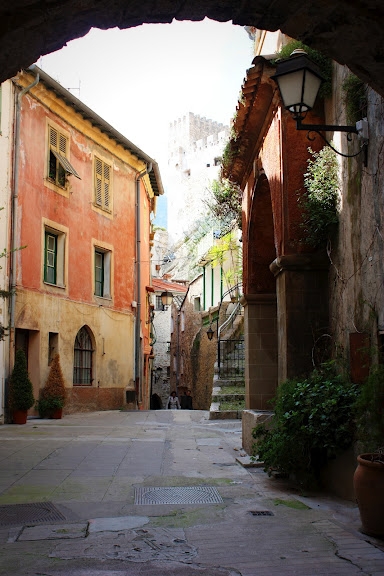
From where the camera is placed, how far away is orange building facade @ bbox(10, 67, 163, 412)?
1692cm

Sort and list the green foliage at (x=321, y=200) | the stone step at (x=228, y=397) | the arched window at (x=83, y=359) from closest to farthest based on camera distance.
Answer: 1. the green foliage at (x=321, y=200)
2. the stone step at (x=228, y=397)
3. the arched window at (x=83, y=359)

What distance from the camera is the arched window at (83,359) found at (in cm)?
1961

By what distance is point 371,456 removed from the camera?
16.7 feet

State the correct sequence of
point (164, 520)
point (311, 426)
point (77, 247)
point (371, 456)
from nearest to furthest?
point (371, 456)
point (164, 520)
point (311, 426)
point (77, 247)

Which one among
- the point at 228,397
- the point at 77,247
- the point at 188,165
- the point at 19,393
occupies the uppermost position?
the point at 188,165

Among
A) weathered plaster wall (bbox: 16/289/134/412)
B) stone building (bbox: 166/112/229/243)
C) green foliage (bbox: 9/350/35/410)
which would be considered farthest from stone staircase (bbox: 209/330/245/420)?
stone building (bbox: 166/112/229/243)

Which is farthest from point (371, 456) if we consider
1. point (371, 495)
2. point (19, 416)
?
point (19, 416)

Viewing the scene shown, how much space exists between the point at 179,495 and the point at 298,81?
4677mm

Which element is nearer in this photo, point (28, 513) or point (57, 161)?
point (28, 513)

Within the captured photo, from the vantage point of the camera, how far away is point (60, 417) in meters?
17.0

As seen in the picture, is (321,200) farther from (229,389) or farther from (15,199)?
(229,389)

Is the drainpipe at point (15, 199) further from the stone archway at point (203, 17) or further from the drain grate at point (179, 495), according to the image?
the stone archway at point (203, 17)

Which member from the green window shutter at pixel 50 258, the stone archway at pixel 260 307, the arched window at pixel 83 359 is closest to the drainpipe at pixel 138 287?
the arched window at pixel 83 359

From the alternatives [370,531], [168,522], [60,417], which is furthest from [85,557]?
[60,417]
